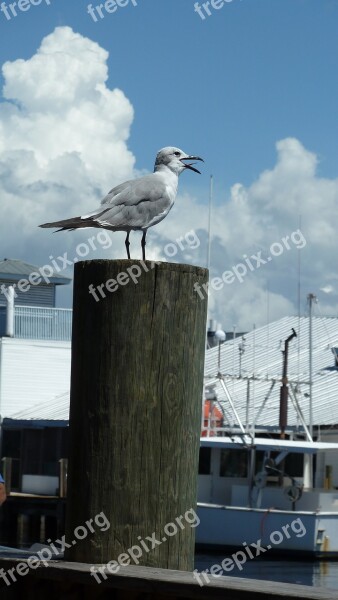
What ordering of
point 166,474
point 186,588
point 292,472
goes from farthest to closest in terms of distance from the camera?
point 292,472 → point 166,474 → point 186,588

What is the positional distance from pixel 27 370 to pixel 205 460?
1080 cm

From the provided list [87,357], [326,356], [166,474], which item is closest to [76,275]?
[87,357]

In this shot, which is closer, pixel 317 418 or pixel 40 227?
pixel 40 227

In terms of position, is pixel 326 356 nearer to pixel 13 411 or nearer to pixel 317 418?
pixel 317 418

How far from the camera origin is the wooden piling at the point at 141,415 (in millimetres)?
4797

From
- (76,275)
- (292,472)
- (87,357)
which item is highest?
(76,275)

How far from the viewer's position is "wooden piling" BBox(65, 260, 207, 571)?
15.7 feet

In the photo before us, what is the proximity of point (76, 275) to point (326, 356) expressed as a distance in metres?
44.4

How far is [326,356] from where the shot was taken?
48.9 metres

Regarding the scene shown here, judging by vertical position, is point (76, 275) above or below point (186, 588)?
above

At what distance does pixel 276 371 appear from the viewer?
157 feet

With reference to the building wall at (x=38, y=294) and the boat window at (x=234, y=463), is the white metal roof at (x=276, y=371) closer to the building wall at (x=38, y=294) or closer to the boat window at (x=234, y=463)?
the boat window at (x=234, y=463)

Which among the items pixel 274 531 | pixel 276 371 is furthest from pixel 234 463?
pixel 276 371

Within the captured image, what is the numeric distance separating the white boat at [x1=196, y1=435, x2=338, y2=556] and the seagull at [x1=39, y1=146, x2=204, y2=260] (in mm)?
27848
